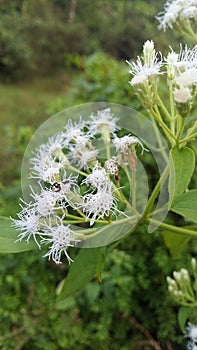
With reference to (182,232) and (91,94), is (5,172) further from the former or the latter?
(182,232)

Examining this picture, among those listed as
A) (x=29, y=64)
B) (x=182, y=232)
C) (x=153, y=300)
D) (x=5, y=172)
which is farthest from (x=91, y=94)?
(x=29, y=64)

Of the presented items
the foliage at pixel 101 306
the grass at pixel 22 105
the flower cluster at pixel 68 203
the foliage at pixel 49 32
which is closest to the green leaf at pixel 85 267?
the flower cluster at pixel 68 203

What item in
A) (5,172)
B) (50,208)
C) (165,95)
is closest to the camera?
(50,208)

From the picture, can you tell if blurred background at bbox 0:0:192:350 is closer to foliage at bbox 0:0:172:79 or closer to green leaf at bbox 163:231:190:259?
green leaf at bbox 163:231:190:259

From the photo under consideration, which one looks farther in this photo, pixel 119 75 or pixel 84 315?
pixel 119 75

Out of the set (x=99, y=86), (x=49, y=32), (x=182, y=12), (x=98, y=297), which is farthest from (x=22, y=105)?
(x=182, y=12)

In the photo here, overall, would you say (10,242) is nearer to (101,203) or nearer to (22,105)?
(101,203)
